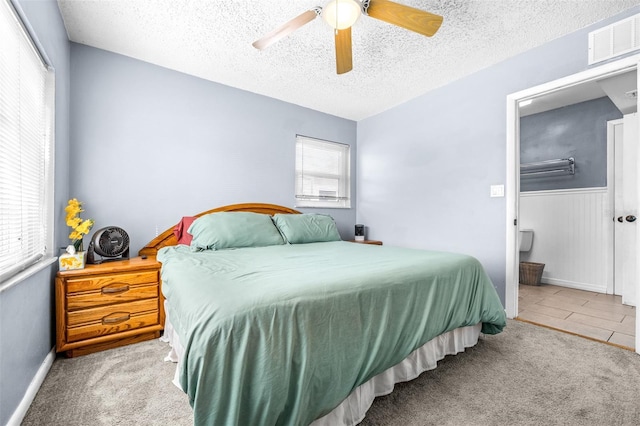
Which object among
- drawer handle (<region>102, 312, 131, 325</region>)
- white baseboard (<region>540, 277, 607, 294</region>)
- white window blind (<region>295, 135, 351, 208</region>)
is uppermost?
white window blind (<region>295, 135, 351, 208</region>)

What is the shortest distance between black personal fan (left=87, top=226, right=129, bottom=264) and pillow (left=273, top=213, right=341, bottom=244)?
138 cm

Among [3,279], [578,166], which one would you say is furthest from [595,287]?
[3,279]

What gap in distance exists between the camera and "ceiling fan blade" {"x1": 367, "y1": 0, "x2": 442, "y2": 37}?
1607mm

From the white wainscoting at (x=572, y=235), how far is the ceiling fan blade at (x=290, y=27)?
13.5 ft

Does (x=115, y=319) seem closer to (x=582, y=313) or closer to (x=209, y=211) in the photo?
(x=209, y=211)

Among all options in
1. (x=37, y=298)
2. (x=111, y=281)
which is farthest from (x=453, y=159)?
Answer: (x=37, y=298)

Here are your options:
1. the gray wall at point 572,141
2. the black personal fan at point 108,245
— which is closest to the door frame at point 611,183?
the gray wall at point 572,141

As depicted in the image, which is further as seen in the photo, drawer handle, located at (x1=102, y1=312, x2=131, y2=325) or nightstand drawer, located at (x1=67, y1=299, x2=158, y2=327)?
drawer handle, located at (x1=102, y1=312, x2=131, y2=325)

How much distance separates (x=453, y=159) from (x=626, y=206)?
6.27 ft

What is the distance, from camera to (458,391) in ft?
5.11

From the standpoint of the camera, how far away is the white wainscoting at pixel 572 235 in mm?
3498

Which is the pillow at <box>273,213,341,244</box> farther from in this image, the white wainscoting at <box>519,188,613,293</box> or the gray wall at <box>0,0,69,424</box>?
the white wainscoting at <box>519,188,613,293</box>

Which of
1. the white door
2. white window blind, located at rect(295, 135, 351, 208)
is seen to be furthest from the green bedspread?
the white door

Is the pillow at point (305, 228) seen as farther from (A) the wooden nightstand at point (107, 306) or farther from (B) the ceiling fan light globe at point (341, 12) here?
(B) the ceiling fan light globe at point (341, 12)
